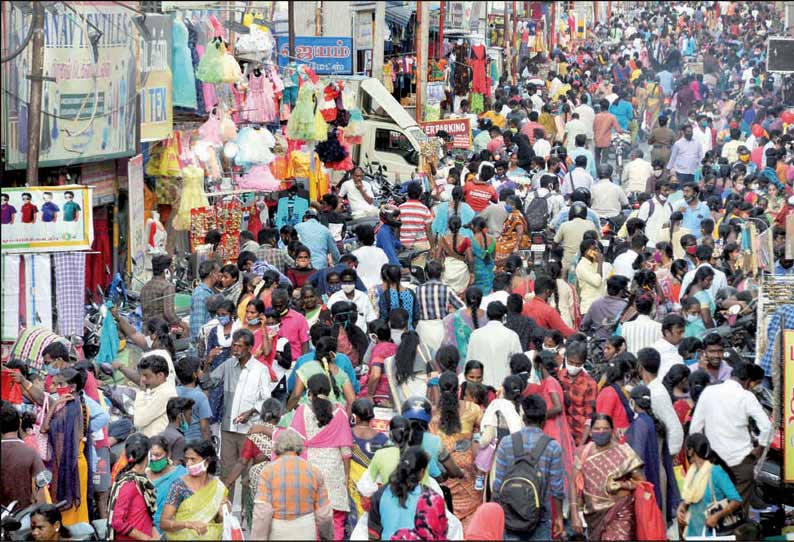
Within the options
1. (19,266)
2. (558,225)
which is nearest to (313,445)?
(19,266)

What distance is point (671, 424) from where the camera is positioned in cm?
1022

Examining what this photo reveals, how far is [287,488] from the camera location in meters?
8.62

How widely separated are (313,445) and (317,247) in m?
5.51

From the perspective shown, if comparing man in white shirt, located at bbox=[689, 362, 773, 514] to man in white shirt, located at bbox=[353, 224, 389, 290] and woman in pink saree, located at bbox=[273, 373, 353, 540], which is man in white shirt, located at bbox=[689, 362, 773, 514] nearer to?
woman in pink saree, located at bbox=[273, 373, 353, 540]

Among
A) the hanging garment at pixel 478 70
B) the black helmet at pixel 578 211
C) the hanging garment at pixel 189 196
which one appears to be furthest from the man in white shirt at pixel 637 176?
the hanging garment at pixel 478 70

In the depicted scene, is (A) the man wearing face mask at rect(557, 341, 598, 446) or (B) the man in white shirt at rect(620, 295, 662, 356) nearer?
(A) the man wearing face mask at rect(557, 341, 598, 446)

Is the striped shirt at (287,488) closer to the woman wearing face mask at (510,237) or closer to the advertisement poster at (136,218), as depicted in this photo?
the woman wearing face mask at (510,237)

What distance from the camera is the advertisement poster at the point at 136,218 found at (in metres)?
17.3

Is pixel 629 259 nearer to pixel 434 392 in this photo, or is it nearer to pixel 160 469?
pixel 434 392

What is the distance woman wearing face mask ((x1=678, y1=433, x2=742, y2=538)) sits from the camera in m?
9.23

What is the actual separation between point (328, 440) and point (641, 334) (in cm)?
312

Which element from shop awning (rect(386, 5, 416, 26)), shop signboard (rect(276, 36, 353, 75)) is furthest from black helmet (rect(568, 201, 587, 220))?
shop awning (rect(386, 5, 416, 26))

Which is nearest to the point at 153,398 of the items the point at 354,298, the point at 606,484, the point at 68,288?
the point at 68,288

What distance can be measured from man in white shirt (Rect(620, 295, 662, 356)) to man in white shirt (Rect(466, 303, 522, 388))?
942mm
